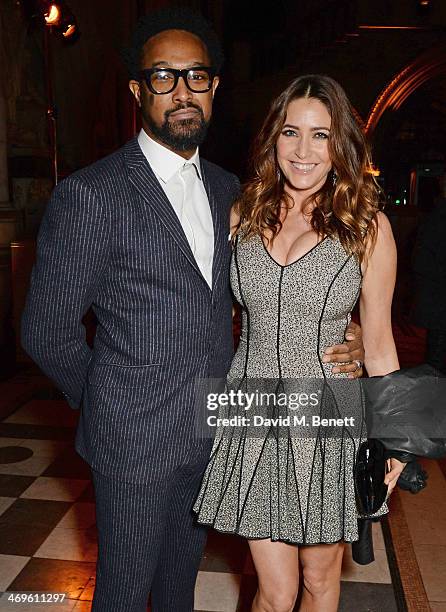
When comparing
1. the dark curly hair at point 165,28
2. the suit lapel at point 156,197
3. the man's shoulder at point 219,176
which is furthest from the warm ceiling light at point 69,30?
the suit lapel at point 156,197

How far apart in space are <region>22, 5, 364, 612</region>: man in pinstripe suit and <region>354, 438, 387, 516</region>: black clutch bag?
1.44 feet

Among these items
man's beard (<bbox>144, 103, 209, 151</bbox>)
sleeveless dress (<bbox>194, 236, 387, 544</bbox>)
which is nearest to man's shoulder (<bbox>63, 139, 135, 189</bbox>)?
man's beard (<bbox>144, 103, 209, 151</bbox>)

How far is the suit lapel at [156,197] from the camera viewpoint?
5.46 ft

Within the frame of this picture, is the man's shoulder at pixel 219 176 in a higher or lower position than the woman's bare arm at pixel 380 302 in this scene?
higher

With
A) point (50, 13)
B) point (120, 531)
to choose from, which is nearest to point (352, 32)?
point (50, 13)

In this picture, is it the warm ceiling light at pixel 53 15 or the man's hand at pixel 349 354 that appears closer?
the man's hand at pixel 349 354

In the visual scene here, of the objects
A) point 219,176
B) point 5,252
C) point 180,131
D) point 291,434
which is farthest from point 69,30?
point 291,434

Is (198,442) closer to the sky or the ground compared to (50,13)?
closer to the ground

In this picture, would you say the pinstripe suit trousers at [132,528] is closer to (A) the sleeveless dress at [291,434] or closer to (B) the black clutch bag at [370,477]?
(A) the sleeveless dress at [291,434]

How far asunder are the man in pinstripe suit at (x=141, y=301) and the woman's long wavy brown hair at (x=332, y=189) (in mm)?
229

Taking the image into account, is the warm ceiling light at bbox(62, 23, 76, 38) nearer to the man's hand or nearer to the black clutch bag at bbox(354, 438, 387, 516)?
the man's hand

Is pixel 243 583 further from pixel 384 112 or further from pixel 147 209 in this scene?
pixel 384 112

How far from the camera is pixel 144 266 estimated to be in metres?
1.63

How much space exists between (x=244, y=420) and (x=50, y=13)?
5.23m
